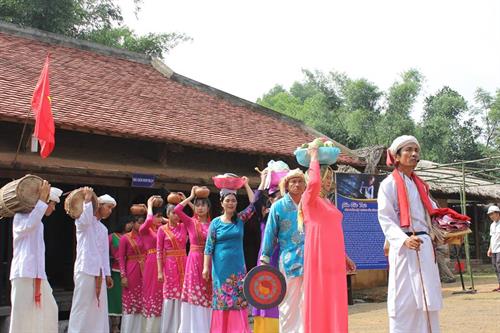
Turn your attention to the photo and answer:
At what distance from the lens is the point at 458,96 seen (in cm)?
3953

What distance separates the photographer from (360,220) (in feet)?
35.8

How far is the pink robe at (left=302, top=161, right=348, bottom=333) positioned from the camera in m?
4.71

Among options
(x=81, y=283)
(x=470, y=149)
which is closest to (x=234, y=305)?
(x=81, y=283)

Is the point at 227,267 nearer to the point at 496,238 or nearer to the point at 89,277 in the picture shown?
the point at 89,277

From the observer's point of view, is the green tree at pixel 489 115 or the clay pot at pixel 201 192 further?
the green tree at pixel 489 115

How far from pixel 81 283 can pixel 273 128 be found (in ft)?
22.1

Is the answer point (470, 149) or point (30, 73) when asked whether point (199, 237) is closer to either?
point (30, 73)

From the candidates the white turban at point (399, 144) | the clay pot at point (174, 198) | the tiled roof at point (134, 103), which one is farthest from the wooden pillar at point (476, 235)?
the white turban at point (399, 144)

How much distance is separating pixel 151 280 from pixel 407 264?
3.97 meters

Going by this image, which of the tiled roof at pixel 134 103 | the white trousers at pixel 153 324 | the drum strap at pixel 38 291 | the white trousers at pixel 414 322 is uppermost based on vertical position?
the tiled roof at pixel 134 103

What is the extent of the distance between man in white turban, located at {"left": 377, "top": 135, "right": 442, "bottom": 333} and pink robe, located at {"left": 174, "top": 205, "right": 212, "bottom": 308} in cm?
249

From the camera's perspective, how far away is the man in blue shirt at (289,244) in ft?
16.8

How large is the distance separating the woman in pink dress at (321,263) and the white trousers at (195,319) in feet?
6.36

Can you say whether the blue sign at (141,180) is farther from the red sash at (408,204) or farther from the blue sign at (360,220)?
the red sash at (408,204)
